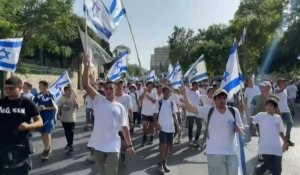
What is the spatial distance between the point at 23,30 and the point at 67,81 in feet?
45.0

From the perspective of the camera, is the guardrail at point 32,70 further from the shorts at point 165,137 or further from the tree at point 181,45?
the tree at point 181,45

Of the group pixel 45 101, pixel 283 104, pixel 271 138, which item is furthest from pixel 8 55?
→ pixel 283 104

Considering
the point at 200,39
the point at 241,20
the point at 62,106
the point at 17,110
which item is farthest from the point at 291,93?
the point at 200,39

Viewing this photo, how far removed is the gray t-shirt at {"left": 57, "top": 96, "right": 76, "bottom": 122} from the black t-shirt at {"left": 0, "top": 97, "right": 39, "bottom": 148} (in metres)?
5.22

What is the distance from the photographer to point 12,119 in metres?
4.81

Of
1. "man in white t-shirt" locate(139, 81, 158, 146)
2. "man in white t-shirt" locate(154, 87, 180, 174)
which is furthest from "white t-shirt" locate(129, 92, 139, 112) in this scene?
"man in white t-shirt" locate(154, 87, 180, 174)

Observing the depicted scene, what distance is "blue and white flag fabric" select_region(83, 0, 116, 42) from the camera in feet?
24.9

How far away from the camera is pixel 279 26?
120 ft

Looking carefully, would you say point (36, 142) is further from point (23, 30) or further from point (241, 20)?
point (241, 20)

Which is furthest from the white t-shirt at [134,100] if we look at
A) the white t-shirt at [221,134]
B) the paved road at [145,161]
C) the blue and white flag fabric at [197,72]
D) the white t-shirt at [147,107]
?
the white t-shirt at [221,134]

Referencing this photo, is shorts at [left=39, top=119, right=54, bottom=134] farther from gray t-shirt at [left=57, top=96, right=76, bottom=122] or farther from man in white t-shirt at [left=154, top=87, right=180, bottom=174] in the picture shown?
man in white t-shirt at [left=154, top=87, right=180, bottom=174]

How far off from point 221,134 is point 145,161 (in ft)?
13.7

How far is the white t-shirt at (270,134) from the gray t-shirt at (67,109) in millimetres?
4771

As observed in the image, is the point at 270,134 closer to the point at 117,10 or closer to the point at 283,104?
the point at 117,10
